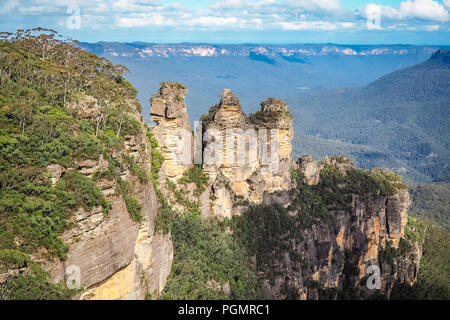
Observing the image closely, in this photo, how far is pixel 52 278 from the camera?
1866cm

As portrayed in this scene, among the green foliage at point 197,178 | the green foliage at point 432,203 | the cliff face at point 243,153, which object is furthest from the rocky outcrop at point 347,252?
the green foliage at point 432,203

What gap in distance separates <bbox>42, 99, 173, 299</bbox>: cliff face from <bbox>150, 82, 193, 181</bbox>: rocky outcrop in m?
7.79

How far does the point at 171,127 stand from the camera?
36.9m

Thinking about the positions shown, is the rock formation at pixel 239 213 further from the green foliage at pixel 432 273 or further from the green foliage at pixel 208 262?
the green foliage at pixel 432 273

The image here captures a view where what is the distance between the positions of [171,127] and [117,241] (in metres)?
16.2

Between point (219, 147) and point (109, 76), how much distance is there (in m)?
11.4

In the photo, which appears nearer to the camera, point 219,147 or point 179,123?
point 179,123

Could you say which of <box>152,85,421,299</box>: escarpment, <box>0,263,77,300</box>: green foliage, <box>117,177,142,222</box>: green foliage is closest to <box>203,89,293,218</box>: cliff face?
<box>152,85,421,299</box>: escarpment

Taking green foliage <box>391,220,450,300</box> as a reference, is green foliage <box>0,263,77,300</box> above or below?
above

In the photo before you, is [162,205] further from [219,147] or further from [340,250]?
[340,250]

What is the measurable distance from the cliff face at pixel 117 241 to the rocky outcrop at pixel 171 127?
25.6ft

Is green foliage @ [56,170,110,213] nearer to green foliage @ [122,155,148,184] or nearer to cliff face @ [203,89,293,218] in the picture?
green foliage @ [122,155,148,184]

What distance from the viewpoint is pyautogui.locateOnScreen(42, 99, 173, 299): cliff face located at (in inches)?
790
